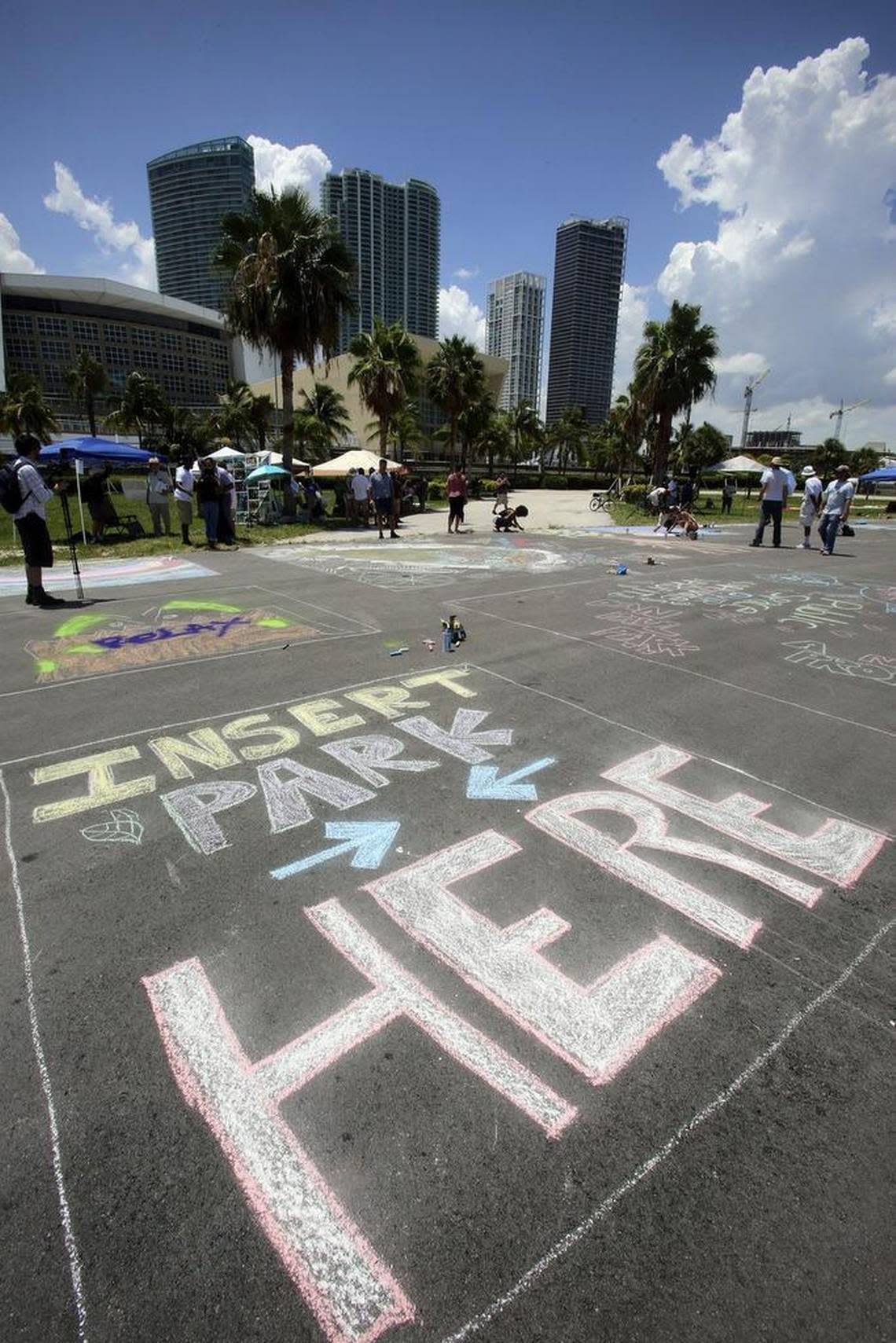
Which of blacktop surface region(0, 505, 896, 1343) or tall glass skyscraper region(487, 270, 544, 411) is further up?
tall glass skyscraper region(487, 270, 544, 411)

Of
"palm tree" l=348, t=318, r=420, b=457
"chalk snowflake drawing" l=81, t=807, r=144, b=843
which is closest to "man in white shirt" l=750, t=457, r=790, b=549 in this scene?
"chalk snowflake drawing" l=81, t=807, r=144, b=843

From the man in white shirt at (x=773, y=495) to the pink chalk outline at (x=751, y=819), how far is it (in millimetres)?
13059

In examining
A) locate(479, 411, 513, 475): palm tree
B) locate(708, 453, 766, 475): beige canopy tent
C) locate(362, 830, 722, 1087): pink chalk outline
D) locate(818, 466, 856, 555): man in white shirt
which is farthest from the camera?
locate(479, 411, 513, 475): palm tree

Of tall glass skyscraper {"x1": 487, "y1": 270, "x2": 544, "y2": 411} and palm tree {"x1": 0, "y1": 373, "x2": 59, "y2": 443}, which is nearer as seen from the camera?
palm tree {"x1": 0, "y1": 373, "x2": 59, "y2": 443}

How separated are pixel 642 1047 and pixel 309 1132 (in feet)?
3.76

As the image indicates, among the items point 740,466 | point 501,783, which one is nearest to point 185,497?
point 501,783

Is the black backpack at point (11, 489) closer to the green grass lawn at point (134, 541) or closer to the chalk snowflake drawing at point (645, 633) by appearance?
the green grass lawn at point (134, 541)

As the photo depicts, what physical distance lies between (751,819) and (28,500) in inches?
349

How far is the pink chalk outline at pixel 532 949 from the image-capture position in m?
2.26

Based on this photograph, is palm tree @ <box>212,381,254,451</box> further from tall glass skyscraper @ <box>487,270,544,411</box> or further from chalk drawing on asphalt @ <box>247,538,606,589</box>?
tall glass skyscraper @ <box>487,270,544,411</box>

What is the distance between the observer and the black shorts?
26.9 ft

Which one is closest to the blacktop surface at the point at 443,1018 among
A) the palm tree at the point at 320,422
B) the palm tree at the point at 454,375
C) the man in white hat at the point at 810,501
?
the man in white hat at the point at 810,501

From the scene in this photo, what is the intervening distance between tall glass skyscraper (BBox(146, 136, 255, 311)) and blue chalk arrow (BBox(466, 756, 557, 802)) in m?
186

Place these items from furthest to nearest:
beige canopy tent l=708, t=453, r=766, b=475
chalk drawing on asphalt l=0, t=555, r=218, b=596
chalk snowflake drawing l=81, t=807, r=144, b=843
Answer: beige canopy tent l=708, t=453, r=766, b=475, chalk drawing on asphalt l=0, t=555, r=218, b=596, chalk snowflake drawing l=81, t=807, r=144, b=843
